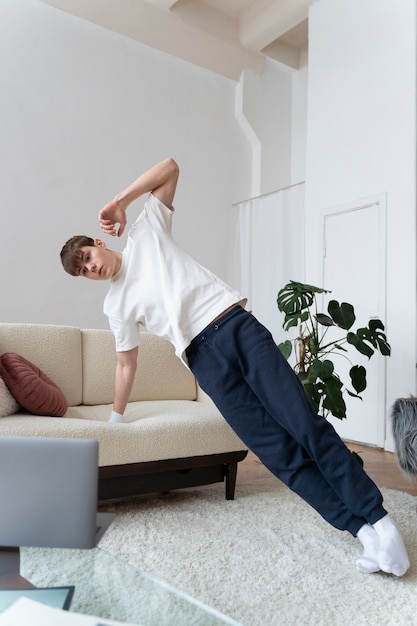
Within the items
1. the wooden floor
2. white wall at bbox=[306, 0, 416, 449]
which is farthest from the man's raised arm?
white wall at bbox=[306, 0, 416, 449]

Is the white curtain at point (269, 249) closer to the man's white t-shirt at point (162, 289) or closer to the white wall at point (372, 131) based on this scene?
the white wall at point (372, 131)

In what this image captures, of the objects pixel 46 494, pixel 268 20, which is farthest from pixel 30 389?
pixel 268 20

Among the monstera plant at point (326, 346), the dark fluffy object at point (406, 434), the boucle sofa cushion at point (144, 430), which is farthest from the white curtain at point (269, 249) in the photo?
the dark fluffy object at point (406, 434)

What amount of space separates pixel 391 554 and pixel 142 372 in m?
1.68

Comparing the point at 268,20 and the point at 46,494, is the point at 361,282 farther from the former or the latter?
the point at 46,494

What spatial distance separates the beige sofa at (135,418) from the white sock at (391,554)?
37.6 inches

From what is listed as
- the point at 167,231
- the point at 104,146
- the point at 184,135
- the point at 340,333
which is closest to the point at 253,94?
the point at 184,135

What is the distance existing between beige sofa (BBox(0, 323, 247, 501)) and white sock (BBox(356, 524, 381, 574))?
879 millimetres

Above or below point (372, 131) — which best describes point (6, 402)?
below

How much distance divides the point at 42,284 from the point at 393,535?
3.52 m

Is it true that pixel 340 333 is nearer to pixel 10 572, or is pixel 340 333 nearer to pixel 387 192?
pixel 387 192

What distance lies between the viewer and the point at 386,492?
2.76 m

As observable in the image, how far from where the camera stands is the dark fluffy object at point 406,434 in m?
2.17

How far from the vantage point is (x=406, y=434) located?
2.21 meters
